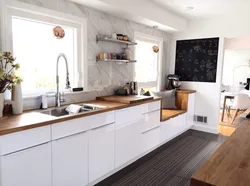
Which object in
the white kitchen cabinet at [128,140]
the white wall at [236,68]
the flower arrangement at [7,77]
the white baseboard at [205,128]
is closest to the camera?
the flower arrangement at [7,77]

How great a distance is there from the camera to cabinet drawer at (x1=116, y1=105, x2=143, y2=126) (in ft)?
8.23

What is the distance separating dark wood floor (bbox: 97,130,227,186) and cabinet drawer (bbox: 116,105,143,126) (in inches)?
26.5

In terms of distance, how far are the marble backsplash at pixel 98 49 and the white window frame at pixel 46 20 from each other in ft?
0.21

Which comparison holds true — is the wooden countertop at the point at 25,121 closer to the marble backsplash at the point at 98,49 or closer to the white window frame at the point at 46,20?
the marble backsplash at the point at 98,49

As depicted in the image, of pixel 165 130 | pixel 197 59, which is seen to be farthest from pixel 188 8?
pixel 165 130

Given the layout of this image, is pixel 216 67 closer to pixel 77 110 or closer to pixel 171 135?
pixel 171 135

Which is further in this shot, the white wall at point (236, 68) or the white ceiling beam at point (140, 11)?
the white wall at point (236, 68)

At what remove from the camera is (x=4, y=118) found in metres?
1.80

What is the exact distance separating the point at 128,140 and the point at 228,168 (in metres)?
1.77

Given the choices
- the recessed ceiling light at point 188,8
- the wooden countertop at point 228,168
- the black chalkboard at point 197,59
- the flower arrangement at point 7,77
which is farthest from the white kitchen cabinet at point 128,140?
the black chalkboard at point 197,59

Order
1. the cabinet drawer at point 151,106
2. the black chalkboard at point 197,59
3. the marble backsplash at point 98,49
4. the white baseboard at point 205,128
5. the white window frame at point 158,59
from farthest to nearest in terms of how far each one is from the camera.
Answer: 1. the white baseboard at point 205,128
2. the black chalkboard at point 197,59
3. the white window frame at point 158,59
4. the cabinet drawer at point 151,106
5. the marble backsplash at point 98,49

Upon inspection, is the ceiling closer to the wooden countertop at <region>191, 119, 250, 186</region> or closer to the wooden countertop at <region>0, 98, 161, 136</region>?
the wooden countertop at <region>0, 98, 161, 136</region>

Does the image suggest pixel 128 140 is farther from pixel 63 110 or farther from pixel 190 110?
pixel 190 110

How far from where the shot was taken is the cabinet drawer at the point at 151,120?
9.85ft
